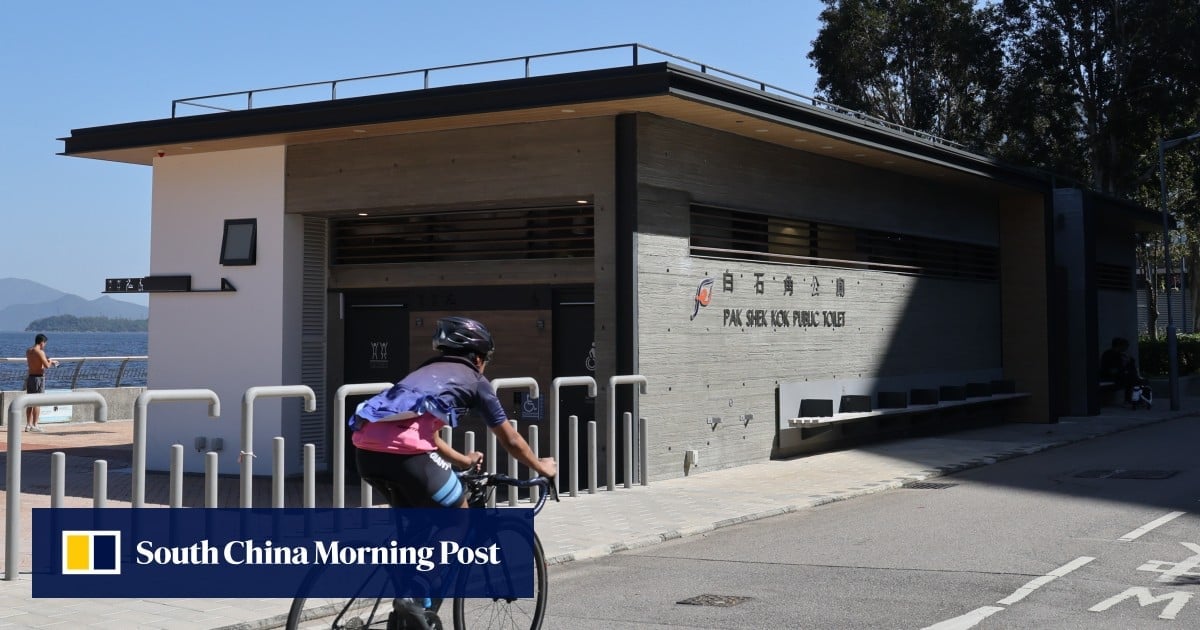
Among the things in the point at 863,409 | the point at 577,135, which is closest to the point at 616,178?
the point at 577,135

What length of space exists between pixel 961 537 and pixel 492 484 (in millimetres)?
5938

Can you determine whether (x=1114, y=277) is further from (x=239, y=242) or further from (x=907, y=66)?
(x=239, y=242)

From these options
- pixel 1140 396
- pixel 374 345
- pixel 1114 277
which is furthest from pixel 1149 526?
pixel 1114 277

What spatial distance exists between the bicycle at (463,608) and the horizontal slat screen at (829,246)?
1011 cm

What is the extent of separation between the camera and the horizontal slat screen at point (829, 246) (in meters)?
16.3

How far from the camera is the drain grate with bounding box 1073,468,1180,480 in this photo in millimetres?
15023

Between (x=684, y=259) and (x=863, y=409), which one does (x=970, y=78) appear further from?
(x=684, y=259)

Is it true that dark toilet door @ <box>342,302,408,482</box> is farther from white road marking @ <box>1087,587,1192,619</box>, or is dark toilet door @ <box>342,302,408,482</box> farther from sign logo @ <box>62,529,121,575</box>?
white road marking @ <box>1087,587,1192,619</box>

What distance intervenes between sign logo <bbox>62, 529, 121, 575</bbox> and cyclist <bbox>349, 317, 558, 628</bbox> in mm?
3751

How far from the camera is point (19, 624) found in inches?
277

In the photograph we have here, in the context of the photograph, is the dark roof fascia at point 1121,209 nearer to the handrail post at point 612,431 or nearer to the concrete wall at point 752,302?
the concrete wall at point 752,302

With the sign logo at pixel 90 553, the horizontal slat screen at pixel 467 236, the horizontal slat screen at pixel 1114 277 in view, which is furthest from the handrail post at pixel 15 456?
the horizontal slat screen at pixel 1114 277

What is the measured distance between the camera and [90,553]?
8.60 metres

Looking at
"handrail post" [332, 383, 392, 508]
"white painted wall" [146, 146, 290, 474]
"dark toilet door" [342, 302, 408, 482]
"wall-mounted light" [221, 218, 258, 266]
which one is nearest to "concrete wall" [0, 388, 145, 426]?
"white painted wall" [146, 146, 290, 474]
